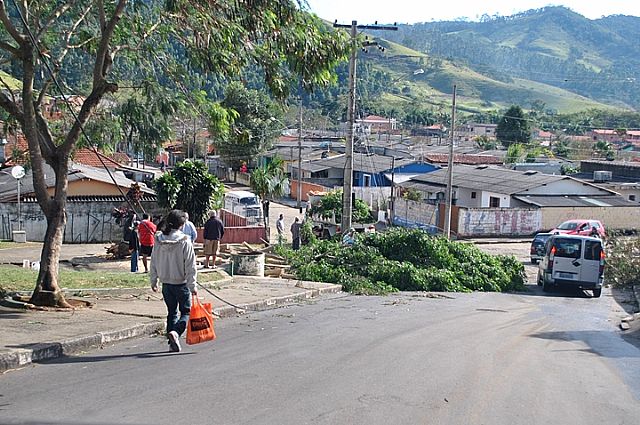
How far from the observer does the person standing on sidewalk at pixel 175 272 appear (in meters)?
8.84

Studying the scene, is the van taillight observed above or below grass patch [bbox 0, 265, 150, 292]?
below

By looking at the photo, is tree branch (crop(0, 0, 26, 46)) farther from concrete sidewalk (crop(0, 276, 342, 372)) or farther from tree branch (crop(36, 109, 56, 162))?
concrete sidewalk (crop(0, 276, 342, 372))

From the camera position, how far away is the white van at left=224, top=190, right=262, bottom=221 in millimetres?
43531

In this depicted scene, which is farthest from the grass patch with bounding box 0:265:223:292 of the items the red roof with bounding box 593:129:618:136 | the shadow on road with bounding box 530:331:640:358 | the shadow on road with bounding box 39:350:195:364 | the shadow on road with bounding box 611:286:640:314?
the red roof with bounding box 593:129:618:136

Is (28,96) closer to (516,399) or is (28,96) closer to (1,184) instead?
(516,399)

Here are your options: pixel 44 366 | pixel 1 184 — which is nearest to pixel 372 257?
pixel 44 366

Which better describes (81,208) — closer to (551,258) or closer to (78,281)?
(78,281)

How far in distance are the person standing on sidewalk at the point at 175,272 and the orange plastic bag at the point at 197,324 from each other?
0.07 meters

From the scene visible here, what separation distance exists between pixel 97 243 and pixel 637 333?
24159 millimetres

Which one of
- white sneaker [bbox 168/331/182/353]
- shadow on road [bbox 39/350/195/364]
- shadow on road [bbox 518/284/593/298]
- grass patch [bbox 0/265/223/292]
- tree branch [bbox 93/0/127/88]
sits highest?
tree branch [bbox 93/0/127/88]

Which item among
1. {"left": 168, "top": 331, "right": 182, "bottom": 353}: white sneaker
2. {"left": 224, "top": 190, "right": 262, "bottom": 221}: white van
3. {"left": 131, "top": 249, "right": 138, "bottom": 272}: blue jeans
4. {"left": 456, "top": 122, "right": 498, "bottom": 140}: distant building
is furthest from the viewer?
{"left": 456, "top": 122, "right": 498, "bottom": 140}: distant building

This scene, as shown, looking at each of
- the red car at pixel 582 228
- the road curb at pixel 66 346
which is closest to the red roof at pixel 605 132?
the red car at pixel 582 228

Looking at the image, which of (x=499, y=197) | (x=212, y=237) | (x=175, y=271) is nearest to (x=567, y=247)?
(x=212, y=237)

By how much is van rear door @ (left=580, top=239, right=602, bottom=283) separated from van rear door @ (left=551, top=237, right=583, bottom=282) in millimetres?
143
